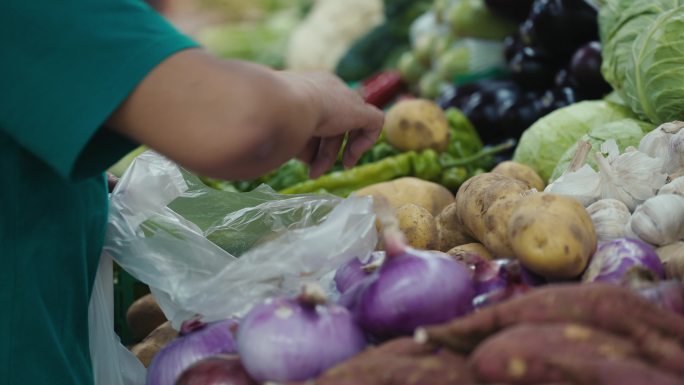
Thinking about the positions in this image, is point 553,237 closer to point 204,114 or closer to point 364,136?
point 364,136

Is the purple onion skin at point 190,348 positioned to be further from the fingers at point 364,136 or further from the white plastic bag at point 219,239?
the fingers at point 364,136

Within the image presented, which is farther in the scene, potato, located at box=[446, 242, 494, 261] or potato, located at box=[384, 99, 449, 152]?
potato, located at box=[384, 99, 449, 152]

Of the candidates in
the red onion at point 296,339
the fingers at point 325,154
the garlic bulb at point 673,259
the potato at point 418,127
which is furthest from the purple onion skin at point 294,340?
the potato at point 418,127

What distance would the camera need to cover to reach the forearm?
3.21 ft

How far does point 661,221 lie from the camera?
1.32 metres

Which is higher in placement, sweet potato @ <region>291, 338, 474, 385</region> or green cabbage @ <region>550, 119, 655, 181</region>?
sweet potato @ <region>291, 338, 474, 385</region>

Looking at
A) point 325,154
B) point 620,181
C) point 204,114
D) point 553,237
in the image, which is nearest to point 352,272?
point 325,154

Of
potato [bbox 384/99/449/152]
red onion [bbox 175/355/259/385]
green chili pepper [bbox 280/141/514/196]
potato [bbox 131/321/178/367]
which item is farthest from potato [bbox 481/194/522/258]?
potato [bbox 384/99/449/152]

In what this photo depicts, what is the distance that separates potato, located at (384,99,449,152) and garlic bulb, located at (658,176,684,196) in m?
1.40

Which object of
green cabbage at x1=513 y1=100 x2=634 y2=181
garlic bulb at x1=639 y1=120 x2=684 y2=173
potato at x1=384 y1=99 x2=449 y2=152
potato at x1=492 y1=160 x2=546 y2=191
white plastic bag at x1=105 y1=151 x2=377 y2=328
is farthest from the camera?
potato at x1=384 y1=99 x2=449 y2=152

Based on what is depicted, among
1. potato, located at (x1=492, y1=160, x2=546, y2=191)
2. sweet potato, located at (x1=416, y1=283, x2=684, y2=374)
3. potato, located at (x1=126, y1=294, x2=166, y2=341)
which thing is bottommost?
potato, located at (x1=126, y1=294, x2=166, y2=341)

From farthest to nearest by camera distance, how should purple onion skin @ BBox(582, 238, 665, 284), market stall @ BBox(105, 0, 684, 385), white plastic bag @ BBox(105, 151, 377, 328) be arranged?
white plastic bag @ BBox(105, 151, 377, 328)
purple onion skin @ BBox(582, 238, 665, 284)
market stall @ BBox(105, 0, 684, 385)

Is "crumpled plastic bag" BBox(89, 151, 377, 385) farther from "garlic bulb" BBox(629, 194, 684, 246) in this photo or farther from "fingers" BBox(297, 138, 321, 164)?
"garlic bulb" BBox(629, 194, 684, 246)

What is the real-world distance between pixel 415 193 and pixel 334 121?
3.46ft
